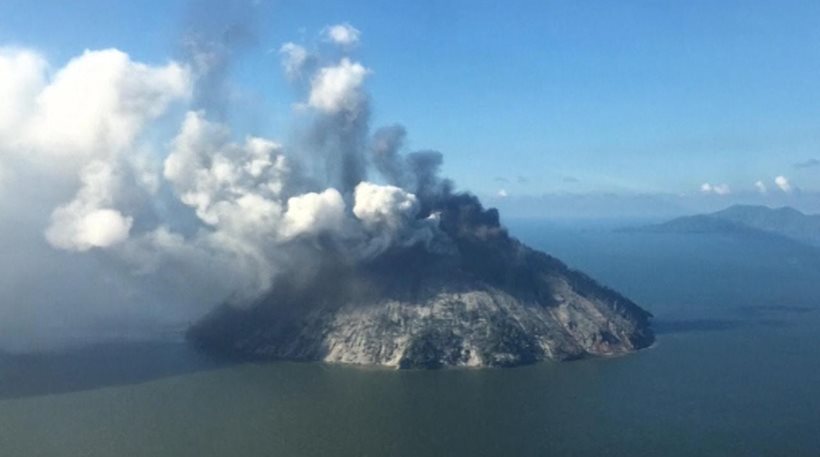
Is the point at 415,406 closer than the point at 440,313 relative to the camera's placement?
Yes

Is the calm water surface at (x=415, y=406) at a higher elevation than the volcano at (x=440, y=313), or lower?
lower

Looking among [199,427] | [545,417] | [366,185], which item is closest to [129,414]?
[199,427]

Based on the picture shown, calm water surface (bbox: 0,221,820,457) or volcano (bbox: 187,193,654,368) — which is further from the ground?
volcano (bbox: 187,193,654,368)

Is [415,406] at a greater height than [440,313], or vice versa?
[440,313]

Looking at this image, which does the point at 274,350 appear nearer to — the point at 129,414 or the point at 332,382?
the point at 332,382
